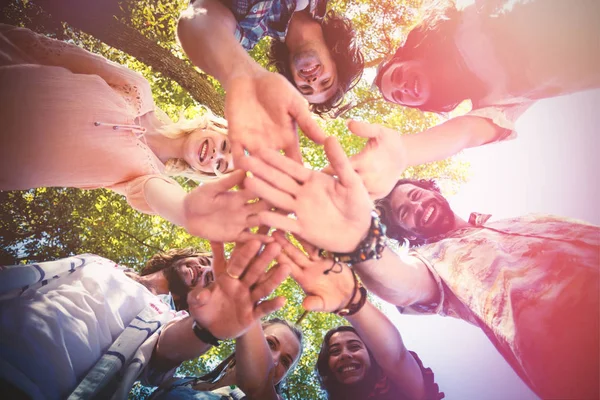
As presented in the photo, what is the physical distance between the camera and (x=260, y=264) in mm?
1415

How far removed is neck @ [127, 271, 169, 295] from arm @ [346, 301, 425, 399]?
1620mm

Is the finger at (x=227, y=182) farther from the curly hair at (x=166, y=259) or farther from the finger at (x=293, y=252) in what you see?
the curly hair at (x=166, y=259)

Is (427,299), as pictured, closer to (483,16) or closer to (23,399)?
(483,16)

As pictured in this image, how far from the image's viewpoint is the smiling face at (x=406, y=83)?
82.9 inches

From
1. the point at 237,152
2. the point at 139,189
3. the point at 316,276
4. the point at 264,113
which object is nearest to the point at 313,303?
the point at 316,276

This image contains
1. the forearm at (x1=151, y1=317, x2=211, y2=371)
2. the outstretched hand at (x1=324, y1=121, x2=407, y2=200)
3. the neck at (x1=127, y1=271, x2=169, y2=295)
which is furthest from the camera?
the neck at (x1=127, y1=271, x2=169, y2=295)

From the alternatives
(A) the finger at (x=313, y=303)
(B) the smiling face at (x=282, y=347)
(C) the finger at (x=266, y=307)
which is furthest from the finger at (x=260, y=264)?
(B) the smiling face at (x=282, y=347)

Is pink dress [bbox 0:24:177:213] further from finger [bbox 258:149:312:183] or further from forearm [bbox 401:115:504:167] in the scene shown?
forearm [bbox 401:115:504:167]

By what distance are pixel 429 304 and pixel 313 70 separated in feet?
5.43

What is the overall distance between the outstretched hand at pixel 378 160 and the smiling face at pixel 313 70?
3.19 ft

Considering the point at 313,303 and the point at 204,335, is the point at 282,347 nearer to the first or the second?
the point at 204,335

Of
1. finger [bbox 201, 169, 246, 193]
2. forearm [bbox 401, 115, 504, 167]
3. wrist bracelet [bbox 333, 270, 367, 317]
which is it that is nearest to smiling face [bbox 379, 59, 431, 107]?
forearm [bbox 401, 115, 504, 167]

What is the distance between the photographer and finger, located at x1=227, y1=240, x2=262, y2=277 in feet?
4.69

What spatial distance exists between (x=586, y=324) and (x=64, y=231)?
3737 millimetres
